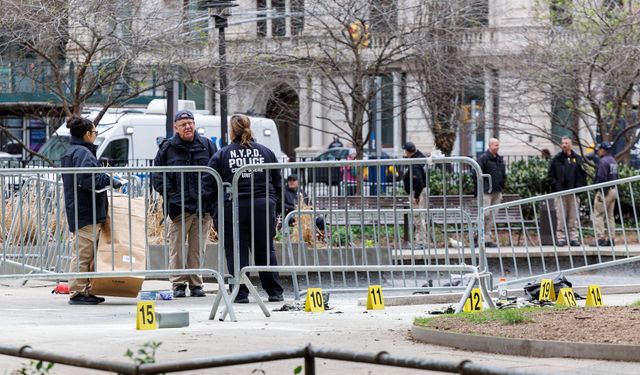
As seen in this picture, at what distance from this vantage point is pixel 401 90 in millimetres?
30250

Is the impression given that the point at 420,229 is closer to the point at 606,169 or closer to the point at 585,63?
the point at 606,169

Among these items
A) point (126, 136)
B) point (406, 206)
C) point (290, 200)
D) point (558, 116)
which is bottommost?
point (406, 206)

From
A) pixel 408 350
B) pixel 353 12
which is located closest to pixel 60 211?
pixel 408 350

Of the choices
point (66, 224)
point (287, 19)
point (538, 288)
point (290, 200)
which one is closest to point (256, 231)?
point (66, 224)

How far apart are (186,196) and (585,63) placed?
13.6 metres

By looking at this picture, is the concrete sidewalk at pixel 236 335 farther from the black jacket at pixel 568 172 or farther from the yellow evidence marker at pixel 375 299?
the black jacket at pixel 568 172

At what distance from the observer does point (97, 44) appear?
18.8 metres

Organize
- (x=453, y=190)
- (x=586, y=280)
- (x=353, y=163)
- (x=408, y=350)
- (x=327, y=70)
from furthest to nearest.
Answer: (x=327, y=70)
(x=453, y=190)
(x=586, y=280)
(x=353, y=163)
(x=408, y=350)

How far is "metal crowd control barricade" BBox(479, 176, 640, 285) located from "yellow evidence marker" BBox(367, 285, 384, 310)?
78.8 inches

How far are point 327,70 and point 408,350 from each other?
17896mm

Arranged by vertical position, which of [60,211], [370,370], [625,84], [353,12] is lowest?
[370,370]

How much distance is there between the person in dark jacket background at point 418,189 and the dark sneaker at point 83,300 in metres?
3.11

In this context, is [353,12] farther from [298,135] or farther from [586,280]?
[298,135]

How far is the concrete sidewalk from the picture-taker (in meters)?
7.58
